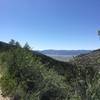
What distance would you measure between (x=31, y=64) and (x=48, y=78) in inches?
46.5

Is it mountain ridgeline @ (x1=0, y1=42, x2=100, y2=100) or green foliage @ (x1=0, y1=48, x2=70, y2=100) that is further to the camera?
green foliage @ (x1=0, y1=48, x2=70, y2=100)

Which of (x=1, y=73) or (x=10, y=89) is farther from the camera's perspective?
(x=1, y=73)

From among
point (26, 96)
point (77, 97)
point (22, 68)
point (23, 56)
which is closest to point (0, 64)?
point (23, 56)

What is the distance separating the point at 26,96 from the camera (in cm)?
763

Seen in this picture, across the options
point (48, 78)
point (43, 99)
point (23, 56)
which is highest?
point (23, 56)

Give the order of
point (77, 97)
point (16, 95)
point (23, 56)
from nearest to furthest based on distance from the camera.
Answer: point (77, 97) → point (16, 95) → point (23, 56)

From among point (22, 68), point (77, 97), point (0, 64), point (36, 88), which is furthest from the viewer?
point (0, 64)

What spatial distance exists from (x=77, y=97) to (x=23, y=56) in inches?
188

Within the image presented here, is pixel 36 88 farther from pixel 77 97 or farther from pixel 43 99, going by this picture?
pixel 77 97

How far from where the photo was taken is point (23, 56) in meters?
10.7

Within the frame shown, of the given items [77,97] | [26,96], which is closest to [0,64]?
[26,96]

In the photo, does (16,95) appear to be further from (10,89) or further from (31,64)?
(31,64)

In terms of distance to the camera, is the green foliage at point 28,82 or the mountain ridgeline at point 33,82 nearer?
the mountain ridgeline at point 33,82

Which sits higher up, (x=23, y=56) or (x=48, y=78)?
(x=23, y=56)
